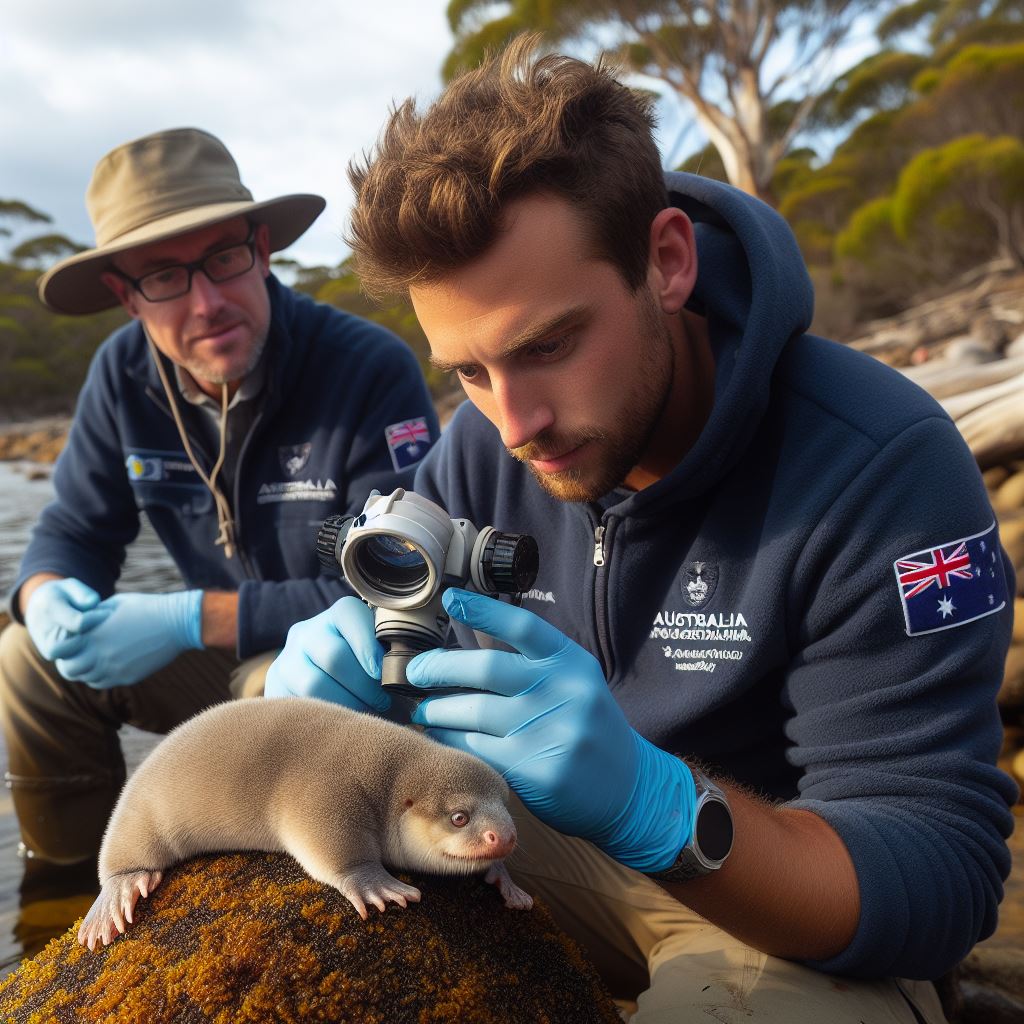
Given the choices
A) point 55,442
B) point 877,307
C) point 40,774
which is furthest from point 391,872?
point 55,442

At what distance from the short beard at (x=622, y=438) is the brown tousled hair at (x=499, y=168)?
12 cm

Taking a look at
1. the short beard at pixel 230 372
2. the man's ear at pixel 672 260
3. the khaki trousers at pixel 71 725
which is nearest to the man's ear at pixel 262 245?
the short beard at pixel 230 372

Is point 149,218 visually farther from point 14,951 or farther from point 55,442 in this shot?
point 55,442

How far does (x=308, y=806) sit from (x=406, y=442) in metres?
2.47

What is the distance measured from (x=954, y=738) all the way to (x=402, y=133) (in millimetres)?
1844

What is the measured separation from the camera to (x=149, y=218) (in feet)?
13.3

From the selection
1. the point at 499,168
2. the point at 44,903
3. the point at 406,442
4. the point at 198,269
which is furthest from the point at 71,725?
the point at 499,168

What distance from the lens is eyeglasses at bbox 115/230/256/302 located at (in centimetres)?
402

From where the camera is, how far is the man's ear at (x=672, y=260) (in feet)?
7.93

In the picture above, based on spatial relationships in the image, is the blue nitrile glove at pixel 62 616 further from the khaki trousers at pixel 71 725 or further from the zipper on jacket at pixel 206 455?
the zipper on jacket at pixel 206 455

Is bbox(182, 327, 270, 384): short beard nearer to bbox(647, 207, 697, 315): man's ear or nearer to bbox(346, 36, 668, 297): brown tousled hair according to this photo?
bbox(346, 36, 668, 297): brown tousled hair

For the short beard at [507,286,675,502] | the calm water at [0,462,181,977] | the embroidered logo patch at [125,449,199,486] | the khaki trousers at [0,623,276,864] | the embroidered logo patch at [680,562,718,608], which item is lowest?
the calm water at [0,462,181,977]

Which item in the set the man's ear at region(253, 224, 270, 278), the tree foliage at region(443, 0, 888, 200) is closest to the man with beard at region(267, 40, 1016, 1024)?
the man's ear at region(253, 224, 270, 278)

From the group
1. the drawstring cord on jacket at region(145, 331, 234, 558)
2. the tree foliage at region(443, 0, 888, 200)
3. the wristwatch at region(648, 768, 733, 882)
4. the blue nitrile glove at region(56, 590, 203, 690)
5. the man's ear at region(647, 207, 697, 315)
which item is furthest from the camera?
the tree foliage at region(443, 0, 888, 200)
